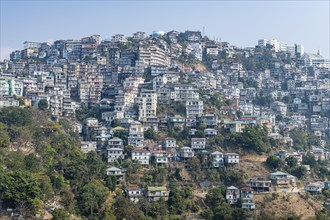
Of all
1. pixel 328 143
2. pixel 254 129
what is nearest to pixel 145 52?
pixel 254 129

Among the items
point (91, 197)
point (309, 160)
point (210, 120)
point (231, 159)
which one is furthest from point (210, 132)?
point (91, 197)

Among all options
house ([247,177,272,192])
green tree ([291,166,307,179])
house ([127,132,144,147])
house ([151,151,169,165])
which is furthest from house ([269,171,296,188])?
house ([127,132,144,147])

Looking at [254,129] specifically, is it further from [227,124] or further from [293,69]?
[293,69]

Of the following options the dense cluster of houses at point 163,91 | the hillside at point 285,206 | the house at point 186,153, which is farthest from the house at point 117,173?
the hillside at point 285,206

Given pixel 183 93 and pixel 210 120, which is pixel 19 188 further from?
pixel 183 93

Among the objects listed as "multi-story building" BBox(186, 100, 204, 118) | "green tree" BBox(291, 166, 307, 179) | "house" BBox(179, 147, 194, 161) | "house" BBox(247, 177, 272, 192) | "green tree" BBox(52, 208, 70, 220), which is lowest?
"green tree" BBox(52, 208, 70, 220)

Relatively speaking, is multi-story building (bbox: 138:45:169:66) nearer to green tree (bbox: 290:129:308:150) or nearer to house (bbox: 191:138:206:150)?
green tree (bbox: 290:129:308:150)

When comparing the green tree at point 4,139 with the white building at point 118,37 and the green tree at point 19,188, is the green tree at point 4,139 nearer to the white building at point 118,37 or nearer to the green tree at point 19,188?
the green tree at point 19,188
